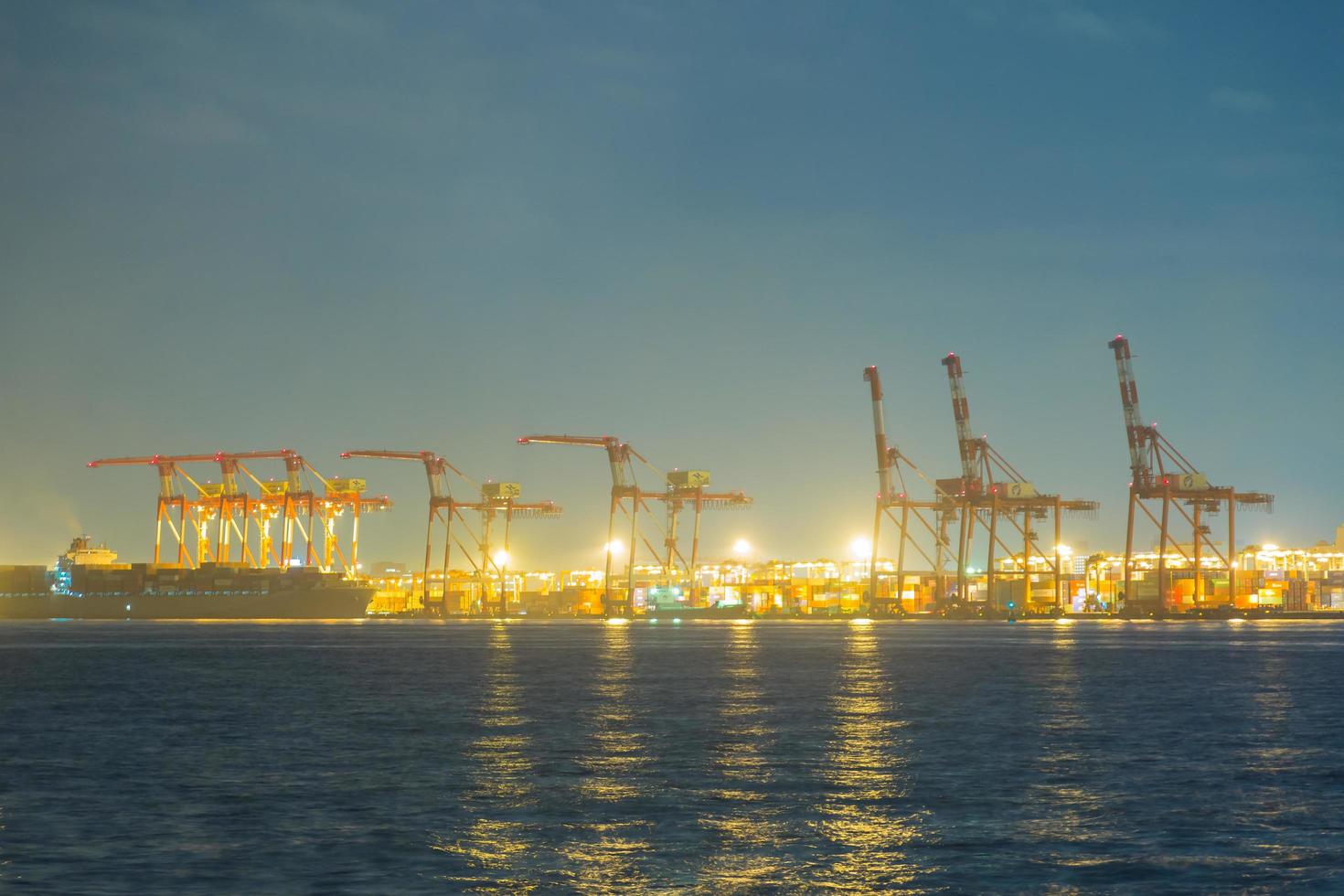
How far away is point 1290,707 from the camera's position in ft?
163

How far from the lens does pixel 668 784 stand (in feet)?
97.8

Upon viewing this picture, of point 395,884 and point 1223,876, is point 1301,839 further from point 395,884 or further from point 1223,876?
point 395,884

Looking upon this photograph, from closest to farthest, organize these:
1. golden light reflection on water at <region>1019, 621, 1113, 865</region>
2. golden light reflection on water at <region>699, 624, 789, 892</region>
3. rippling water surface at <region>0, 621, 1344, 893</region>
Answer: golden light reflection on water at <region>699, 624, 789, 892</region>, rippling water surface at <region>0, 621, 1344, 893</region>, golden light reflection on water at <region>1019, 621, 1113, 865</region>

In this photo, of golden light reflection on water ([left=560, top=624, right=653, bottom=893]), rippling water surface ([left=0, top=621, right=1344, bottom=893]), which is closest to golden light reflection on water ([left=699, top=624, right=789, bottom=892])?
rippling water surface ([left=0, top=621, right=1344, bottom=893])

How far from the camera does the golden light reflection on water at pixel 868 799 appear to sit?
2097cm

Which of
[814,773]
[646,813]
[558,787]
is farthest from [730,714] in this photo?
[646,813]

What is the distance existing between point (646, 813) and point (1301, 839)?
10.9 metres

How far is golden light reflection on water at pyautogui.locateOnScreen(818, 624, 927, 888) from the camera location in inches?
826

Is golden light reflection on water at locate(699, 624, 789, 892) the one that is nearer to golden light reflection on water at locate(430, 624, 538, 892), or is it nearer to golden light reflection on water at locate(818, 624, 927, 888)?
golden light reflection on water at locate(818, 624, 927, 888)

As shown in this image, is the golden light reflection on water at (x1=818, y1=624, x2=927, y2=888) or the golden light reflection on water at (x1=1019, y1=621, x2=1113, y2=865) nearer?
the golden light reflection on water at (x1=818, y1=624, x2=927, y2=888)

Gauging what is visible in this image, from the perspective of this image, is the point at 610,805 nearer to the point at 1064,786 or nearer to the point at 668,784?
the point at 668,784

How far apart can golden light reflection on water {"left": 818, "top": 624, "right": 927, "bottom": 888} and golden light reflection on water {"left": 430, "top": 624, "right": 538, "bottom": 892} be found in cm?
483

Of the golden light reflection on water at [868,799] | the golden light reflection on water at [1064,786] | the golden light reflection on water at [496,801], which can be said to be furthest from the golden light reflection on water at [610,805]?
the golden light reflection on water at [1064,786]

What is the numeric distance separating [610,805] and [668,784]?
10.0ft
